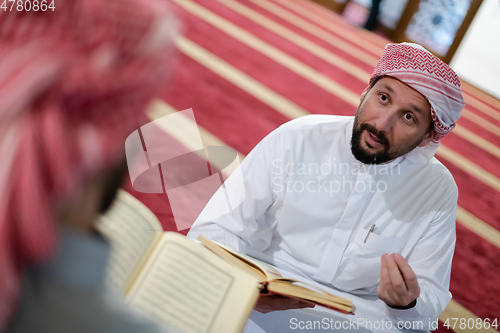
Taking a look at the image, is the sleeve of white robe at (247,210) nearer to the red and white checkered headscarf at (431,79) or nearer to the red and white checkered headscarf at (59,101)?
the red and white checkered headscarf at (431,79)

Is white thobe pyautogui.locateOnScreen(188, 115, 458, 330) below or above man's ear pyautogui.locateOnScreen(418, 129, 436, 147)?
below

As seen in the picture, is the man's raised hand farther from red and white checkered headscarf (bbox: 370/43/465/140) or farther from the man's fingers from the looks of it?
red and white checkered headscarf (bbox: 370/43/465/140)

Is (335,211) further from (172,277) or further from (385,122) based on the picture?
(172,277)

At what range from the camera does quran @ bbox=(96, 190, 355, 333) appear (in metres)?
0.73

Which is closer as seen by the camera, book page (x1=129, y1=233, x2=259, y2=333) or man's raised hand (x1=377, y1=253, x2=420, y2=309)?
book page (x1=129, y1=233, x2=259, y2=333)

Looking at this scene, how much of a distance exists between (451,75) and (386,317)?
90cm

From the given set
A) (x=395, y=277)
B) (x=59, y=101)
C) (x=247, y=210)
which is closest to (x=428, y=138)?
(x=395, y=277)

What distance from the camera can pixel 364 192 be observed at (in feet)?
4.66

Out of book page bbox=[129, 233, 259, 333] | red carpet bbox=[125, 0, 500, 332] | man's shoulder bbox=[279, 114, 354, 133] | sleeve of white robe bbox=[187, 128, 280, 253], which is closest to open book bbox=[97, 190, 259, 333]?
book page bbox=[129, 233, 259, 333]

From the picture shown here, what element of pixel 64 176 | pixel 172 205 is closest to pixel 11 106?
pixel 64 176

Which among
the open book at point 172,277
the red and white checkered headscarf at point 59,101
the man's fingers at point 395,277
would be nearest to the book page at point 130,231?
the open book at point 172,277

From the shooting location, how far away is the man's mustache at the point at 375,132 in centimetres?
137

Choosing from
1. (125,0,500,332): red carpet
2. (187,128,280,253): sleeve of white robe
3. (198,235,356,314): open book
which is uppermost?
(198,235,356,314): open book

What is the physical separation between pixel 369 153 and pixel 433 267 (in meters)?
0.47
